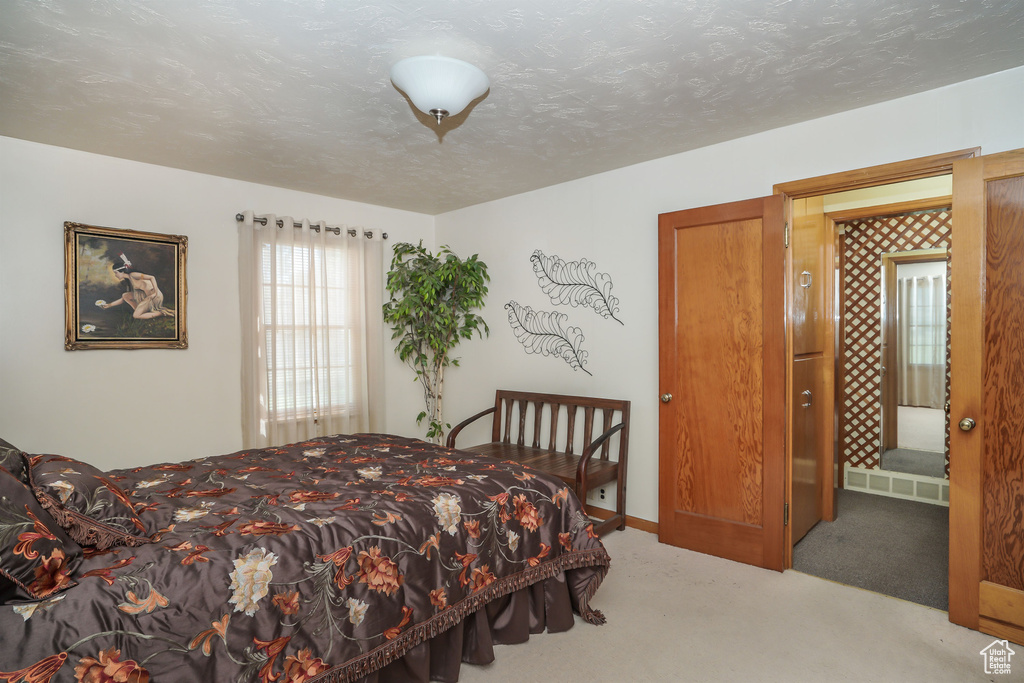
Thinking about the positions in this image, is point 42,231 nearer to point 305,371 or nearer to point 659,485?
point 305,371

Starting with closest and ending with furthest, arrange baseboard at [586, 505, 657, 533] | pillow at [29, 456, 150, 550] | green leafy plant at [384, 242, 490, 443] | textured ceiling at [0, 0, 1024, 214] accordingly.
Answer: pillow at [29, 456, 150, 550] → textured ceiling at [0, 0, 1024, 214] → baseboard at [586, 505, 657, 533] → green leafy plant at [384, 242, 490, 443]

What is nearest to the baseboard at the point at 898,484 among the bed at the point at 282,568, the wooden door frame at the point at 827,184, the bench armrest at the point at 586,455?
the wooden door frame at the point at 827,184

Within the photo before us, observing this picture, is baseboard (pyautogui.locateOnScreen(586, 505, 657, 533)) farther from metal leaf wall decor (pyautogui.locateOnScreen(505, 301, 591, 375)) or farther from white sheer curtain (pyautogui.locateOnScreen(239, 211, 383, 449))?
white sheer curtain (pyautogui.locateOnScreen(239, 211, 383, 449))

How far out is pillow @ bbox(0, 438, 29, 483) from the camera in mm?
1525

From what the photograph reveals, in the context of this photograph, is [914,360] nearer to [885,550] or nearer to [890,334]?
[890,334]

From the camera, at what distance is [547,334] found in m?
4.15

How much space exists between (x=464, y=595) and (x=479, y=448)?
2048mm

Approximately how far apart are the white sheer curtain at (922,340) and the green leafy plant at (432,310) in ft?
12.3

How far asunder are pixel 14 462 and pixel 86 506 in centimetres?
33

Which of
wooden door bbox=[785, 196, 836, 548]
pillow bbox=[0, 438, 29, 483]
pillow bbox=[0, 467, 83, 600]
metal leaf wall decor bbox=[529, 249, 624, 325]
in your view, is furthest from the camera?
metal leaf wall decor bbox=[529, 249, 624, 325]

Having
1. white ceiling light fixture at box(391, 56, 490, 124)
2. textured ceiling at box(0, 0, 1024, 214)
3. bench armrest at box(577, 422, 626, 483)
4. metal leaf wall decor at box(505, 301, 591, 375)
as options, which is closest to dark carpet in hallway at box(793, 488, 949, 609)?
bench armrest at box(577, 422, 626, 483)

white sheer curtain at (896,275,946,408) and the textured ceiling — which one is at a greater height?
the textured ceiling

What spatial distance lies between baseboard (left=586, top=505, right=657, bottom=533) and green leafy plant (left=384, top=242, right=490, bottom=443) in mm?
1607

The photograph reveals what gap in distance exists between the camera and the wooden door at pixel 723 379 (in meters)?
2.91
